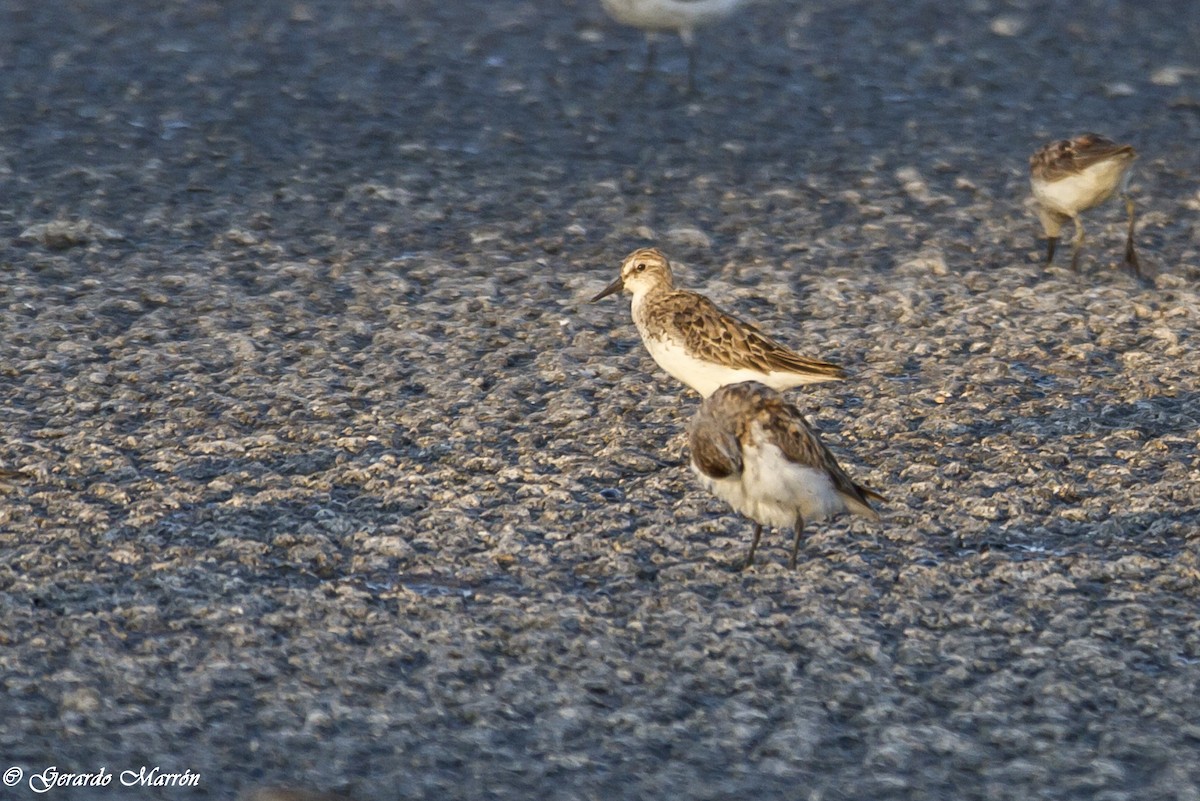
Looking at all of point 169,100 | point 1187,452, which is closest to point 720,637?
point 1187,452

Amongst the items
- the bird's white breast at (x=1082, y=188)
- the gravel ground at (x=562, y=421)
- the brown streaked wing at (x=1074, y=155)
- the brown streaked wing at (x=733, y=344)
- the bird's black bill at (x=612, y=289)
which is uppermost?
the brown streaked wing at (x=1074, y=155)

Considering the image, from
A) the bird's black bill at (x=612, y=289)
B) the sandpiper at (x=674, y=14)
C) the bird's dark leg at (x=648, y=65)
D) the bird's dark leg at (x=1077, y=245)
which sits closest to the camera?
the bird's black bill at (x=612, y=289)

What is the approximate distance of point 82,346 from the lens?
7.39 m

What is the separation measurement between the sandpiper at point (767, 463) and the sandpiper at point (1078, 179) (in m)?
3.22

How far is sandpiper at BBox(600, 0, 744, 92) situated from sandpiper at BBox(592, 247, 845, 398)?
4616 millimetres

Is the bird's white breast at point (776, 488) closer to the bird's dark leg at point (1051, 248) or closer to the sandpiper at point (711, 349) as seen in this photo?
the sandpiper at point (711, 349)

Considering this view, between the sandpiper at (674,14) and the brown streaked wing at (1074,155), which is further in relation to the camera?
the sandpiper at (674,14)

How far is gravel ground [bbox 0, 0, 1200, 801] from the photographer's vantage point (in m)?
4.83

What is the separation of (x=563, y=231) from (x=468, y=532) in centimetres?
342

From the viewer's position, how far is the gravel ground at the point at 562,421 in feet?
15.9

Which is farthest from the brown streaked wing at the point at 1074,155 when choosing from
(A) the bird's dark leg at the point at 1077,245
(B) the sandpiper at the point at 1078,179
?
(A) the bird's dark leg at the point at 1077,245

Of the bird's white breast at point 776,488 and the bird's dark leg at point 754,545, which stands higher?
the bird's white breast at point 776,488

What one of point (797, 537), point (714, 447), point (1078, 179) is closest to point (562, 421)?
point (714, 447)

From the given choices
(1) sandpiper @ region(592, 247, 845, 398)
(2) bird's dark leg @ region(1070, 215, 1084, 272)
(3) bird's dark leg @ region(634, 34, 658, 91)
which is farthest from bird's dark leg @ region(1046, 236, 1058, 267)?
(3) bird's dark leg @ region(634, 34, 658, 91)
